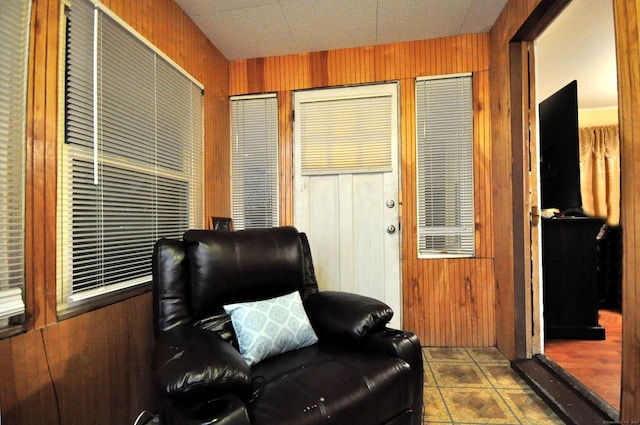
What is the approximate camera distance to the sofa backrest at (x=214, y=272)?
4.41 ft

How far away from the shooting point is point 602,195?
3932mm

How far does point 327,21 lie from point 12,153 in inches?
81.5

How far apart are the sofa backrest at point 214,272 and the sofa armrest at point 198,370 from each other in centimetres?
27

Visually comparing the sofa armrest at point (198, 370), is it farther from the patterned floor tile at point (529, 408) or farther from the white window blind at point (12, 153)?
the patterned floor tile at point (529, 408)

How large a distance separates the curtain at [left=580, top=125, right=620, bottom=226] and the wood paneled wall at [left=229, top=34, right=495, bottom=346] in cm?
263

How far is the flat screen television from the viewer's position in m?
2.29

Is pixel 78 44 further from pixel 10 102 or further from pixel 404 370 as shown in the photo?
pixel 404 370

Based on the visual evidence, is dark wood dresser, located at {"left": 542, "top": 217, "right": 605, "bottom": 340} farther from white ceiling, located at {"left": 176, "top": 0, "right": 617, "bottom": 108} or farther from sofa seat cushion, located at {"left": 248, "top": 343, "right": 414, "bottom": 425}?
sofa seat cushion, located at {"left": 248, "top": 343, "right": 414, "bottom": 425}

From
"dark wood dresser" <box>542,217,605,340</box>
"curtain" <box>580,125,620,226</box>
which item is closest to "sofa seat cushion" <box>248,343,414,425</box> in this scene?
"dark wood dresser" <box>542,217,605,340</box>

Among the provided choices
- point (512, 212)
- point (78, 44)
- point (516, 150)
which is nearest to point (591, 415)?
point (512, 212)

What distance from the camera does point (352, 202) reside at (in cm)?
262

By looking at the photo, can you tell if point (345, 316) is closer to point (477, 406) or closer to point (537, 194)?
point (477, 406)

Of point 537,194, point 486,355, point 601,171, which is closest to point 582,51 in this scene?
point 537,194

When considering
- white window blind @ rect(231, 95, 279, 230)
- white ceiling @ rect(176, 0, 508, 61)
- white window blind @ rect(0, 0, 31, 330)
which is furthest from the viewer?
white window blind @ rect(231, 95, 279, 230)
